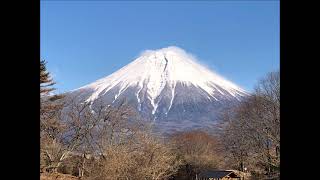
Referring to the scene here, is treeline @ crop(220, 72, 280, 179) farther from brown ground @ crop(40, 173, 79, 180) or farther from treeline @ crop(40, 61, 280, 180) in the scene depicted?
brown ground @ crop(40, 173, 79, 180)

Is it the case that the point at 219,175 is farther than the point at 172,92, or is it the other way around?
the point at 172,92

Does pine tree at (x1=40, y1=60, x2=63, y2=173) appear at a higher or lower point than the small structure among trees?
higher

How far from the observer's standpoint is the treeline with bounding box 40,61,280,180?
25844 millimetres

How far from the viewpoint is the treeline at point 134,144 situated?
2584cm

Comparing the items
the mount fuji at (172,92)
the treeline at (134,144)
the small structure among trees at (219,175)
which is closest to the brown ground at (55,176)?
the treeline at (134,144)

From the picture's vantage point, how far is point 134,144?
91.5 ft

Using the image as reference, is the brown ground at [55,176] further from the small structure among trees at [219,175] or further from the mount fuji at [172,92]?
the mount fuji at [172,92]

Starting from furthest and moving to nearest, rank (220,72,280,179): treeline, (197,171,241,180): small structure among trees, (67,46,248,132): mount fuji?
(67,46,248,132): mount fuji
(197,171,241,180): small structure among trees
(220,72,280,179): treeline

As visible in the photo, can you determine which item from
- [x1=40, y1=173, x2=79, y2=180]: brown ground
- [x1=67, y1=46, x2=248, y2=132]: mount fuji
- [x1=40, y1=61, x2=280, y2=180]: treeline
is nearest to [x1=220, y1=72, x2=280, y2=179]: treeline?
[x1=40, y1=61, x2=280, y2=180]: treeline

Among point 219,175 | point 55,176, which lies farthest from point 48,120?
point 219,175

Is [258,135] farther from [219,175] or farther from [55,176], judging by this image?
[55,176]

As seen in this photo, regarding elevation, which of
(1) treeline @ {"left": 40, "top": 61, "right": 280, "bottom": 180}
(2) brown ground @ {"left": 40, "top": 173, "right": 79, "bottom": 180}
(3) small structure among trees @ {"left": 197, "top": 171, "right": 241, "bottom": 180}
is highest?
(1) treeline @ {"left": 40, "top": 61, "right": 280, "bottom": 180}
